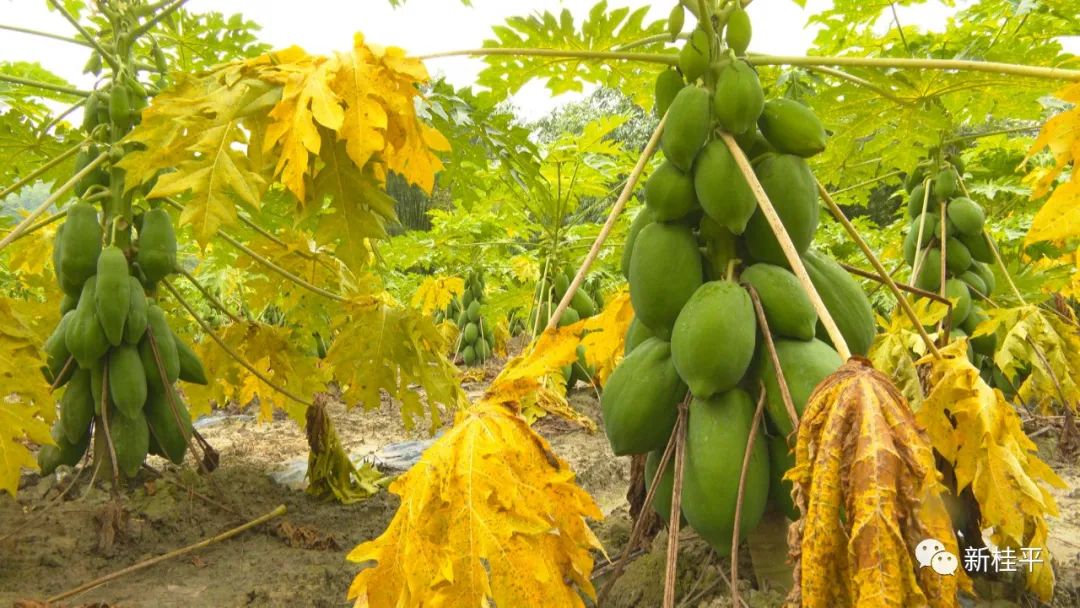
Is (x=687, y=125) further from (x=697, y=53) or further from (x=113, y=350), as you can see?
(x=113, y=350)

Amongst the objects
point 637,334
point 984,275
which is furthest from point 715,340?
point 984,275

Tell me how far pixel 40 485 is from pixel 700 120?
9.94ft

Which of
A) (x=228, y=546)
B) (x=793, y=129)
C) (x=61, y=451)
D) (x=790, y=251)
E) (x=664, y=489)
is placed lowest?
(x=228, y=546)

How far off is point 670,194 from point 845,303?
0.46 m

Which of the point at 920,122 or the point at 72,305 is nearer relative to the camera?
the point at 920,122

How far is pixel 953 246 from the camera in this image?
11.5 ft

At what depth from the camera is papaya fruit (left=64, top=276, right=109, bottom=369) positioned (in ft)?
7.98

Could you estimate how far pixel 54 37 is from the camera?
2.66 meters

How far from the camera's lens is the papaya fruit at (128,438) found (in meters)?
2.58

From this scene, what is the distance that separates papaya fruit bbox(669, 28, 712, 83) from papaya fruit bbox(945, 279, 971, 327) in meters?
2.37

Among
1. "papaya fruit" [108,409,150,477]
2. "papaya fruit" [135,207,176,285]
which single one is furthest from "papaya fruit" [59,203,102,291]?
"papaya fruit" [108,409,150,477]

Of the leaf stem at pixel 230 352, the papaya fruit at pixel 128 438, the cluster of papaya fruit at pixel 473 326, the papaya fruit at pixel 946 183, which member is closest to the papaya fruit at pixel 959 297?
the papaya fruit at pixel 946 183

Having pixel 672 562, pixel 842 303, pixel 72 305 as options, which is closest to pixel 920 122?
pixel 842 303

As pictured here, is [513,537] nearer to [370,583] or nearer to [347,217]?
[370,583]
